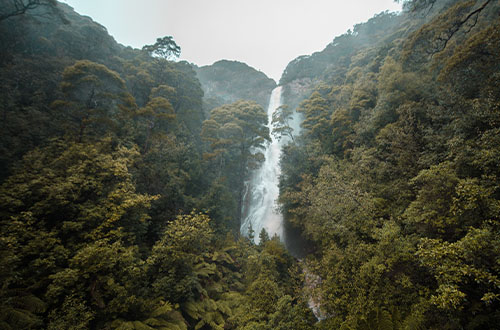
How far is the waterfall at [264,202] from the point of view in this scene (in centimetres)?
2172

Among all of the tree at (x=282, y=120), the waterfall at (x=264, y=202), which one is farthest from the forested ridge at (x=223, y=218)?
the tree at (x=282, y=120)

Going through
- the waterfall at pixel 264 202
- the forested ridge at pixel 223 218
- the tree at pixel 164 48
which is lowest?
the waterfall at pixel 264 202

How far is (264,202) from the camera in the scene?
25.1m

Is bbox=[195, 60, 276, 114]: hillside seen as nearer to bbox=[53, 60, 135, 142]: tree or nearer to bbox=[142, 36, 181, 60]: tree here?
→ bbox=[142, 36, 181, 60]: tree

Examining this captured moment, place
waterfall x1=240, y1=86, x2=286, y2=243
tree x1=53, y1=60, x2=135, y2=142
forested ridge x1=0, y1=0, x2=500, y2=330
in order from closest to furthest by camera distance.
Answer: forested ridge x1=0, y1=0, x2=500, y2=330 → tree x1=53, y1=60, x2=135, y2=142 → waterfall x1=240, y1=86, x2=286, y2=243

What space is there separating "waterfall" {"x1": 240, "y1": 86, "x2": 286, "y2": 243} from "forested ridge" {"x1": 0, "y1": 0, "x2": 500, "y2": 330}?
614 cm

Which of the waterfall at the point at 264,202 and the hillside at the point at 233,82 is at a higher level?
the hillside at the point at 233,82

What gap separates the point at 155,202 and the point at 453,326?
12.2m

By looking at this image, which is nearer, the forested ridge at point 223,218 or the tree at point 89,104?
the forested ridge at point 223,218

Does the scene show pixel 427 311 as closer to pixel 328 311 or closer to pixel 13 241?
pixel 328 311

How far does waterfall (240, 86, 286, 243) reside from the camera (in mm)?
21719

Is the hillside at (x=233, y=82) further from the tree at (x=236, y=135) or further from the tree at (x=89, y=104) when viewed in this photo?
the tree at (x=89, y=104)

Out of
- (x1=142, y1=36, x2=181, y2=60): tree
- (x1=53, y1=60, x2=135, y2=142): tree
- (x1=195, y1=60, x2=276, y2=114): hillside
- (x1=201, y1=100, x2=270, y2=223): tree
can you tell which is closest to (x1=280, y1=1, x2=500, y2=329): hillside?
(x1=201, y1=100, x2=270, y2=223): tree

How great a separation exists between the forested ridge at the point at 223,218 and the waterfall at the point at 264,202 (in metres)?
6.14
